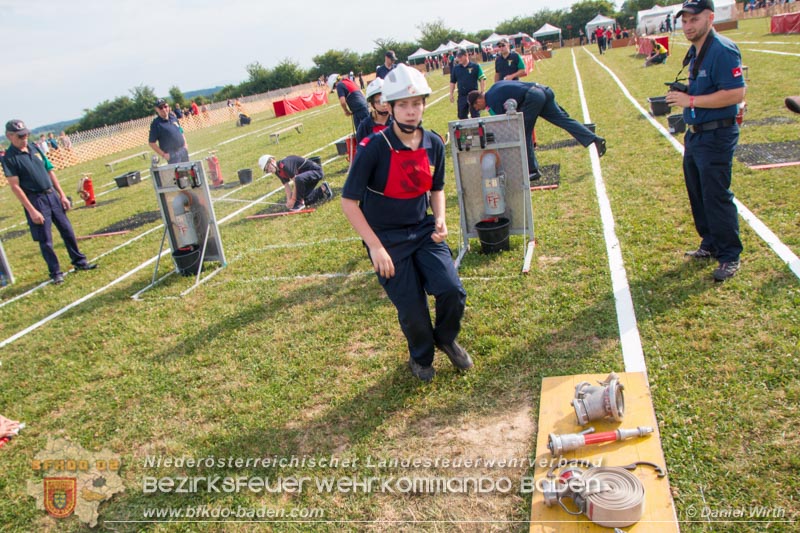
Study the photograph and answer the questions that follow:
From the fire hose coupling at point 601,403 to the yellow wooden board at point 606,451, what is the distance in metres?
0.08

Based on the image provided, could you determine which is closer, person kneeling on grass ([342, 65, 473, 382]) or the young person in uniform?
person kneeling on grass ([342, 65, 473, 382])

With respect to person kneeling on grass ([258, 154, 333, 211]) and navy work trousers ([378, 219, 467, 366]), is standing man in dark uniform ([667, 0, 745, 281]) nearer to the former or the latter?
navy work trousers ([378, 219, 467, 366])

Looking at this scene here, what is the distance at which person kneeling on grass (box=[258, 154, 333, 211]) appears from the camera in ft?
35.3

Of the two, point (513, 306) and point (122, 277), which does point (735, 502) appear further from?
point (122, 277)

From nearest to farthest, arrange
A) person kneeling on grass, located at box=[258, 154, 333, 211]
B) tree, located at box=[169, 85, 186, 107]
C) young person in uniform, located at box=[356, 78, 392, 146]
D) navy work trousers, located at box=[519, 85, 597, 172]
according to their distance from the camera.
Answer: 1. young person in uniform, located at box=[356, 78, 392, 146]
2. navy work trousers, located at box=[519, 85, 597, 172]
3. person kneeling on grass, located at box=[258, 154, 333, 211]
4. tree, located at box=[169, 85, 186, 107]

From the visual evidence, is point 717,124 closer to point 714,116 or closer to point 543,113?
point 714,116

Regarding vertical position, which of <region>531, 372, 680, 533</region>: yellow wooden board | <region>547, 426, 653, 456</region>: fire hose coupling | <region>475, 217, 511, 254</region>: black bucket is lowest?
<region>531, 372, 680, 533</region>: yellow wooden board

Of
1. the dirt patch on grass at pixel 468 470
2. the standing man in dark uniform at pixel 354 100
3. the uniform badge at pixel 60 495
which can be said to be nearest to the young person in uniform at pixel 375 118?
the standing man in dark uniform at pixel 354 100

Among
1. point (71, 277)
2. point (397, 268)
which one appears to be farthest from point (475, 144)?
point (71, 277)

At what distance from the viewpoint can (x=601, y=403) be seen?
3373mm

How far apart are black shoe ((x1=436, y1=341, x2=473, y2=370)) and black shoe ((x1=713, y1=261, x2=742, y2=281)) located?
2407 millimetres

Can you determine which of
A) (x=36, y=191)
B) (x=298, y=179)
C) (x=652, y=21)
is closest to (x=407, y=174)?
(x=298, y=179)

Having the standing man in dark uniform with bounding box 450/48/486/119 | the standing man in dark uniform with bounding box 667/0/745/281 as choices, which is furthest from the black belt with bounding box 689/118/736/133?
the standing man in dark uniform with bounding box 450/48/486/119

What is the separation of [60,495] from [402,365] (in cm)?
264
